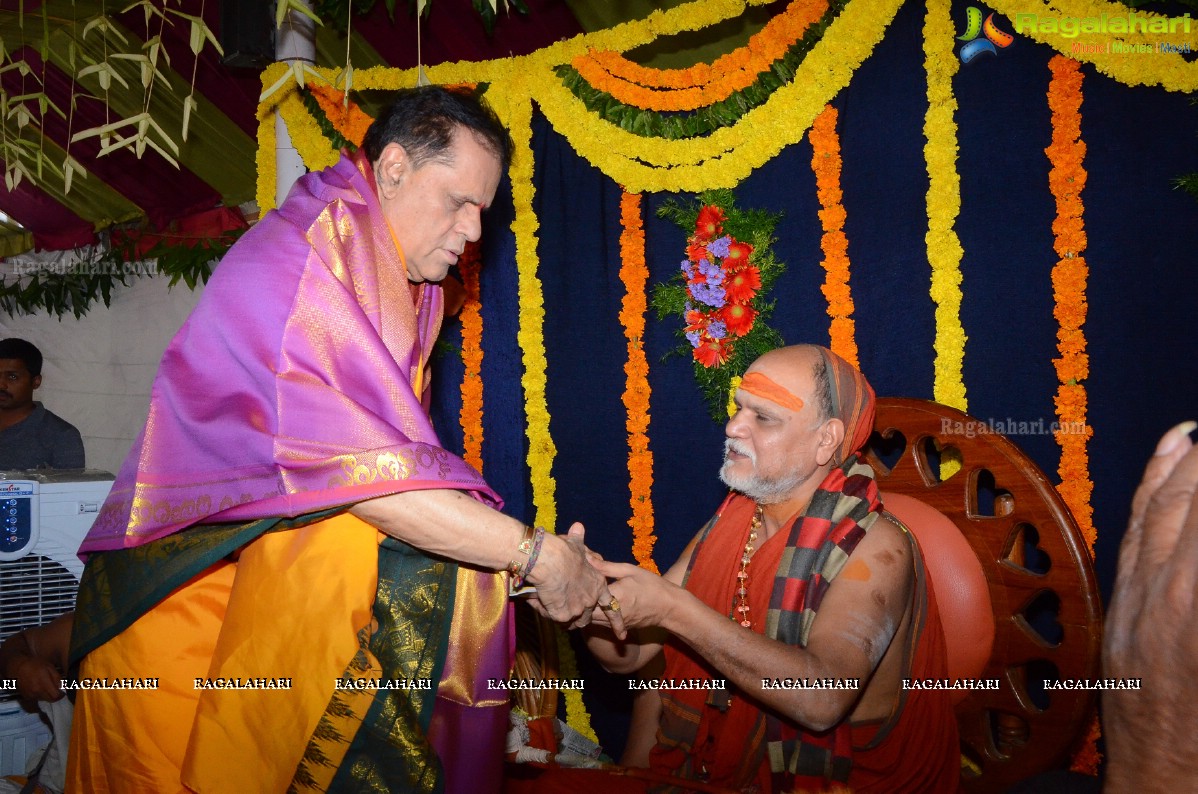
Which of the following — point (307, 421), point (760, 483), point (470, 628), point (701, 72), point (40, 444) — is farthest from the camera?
point (40, 444)

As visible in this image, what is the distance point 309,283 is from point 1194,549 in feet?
5.61

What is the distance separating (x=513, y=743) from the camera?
8.16 ft

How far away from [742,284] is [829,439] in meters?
1.31

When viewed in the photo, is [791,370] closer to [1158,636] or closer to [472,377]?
[1158,636]

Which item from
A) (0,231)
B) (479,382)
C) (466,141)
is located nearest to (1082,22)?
(466,141)

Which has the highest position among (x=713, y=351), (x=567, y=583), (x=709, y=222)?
(x=709, y=222)

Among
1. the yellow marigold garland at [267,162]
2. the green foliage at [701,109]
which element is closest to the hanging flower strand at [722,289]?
the green foliage at [701,109]

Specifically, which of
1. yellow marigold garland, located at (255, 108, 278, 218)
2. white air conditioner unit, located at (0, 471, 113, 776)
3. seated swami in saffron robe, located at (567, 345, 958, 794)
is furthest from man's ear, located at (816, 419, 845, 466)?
yellow marigold garland, located at (255, 108, 278, 218)

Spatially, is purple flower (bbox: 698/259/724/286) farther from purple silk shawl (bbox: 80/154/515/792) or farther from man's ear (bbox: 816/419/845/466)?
purple silk shawl (bbox: 80/154/515/792)

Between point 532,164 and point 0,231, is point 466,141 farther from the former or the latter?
point 0,231

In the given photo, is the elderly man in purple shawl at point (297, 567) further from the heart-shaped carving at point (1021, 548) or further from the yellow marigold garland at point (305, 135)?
the yellow marigold garland at point (305, 135)

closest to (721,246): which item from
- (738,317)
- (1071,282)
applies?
(738,317)

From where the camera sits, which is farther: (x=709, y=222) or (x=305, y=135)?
(x=305, y=135)

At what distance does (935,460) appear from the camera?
3096mm
